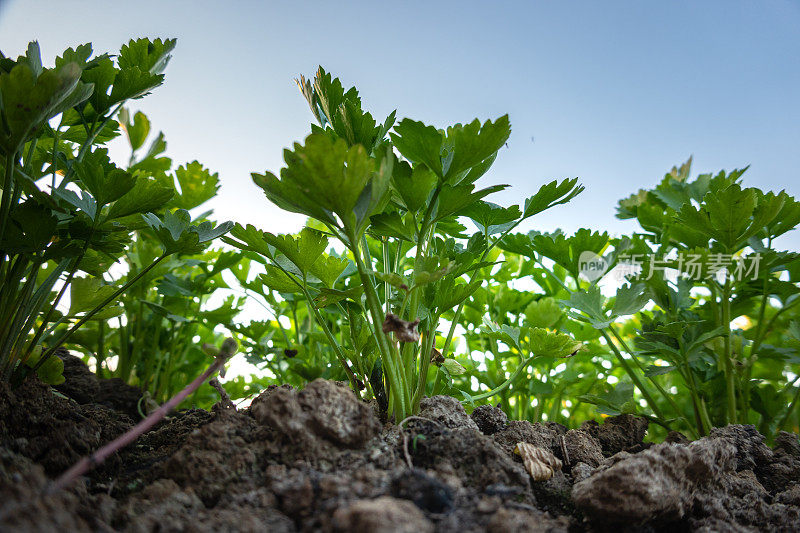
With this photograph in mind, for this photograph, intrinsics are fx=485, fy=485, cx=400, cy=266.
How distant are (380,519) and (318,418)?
0.18 metres

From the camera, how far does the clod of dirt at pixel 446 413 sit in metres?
0.70

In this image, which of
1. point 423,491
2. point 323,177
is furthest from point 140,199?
point 423,491

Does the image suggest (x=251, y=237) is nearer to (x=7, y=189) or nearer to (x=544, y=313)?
(x=7, y=189)

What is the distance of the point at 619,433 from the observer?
2.95 feet

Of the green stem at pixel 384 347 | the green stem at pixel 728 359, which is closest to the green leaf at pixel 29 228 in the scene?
the green stem at pixel 384 347

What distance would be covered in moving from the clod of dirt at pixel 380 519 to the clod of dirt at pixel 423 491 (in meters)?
0.04

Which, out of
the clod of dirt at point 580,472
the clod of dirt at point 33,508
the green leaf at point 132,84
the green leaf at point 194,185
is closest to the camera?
the clod of dirt at point 33,508

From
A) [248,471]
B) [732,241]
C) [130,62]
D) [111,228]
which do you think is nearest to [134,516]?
[248,471]

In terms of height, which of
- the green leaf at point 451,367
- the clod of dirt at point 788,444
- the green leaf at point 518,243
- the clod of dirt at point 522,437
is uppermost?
the green leaf at point 518,243

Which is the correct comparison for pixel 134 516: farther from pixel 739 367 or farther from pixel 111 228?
pixel 739 367

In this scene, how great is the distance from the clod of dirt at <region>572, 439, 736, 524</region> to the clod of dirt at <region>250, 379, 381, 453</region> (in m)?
0.27

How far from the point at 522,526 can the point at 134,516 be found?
1.14ft

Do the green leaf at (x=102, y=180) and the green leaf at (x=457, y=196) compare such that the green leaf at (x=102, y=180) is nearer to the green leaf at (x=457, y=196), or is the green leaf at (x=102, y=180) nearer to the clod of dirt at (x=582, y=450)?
the green leaf at (x=457, y=196)

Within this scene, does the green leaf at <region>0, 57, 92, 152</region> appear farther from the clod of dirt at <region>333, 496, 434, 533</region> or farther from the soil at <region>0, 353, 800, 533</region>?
the clod of dirt at <region>333, 496, 434, 533</region>
